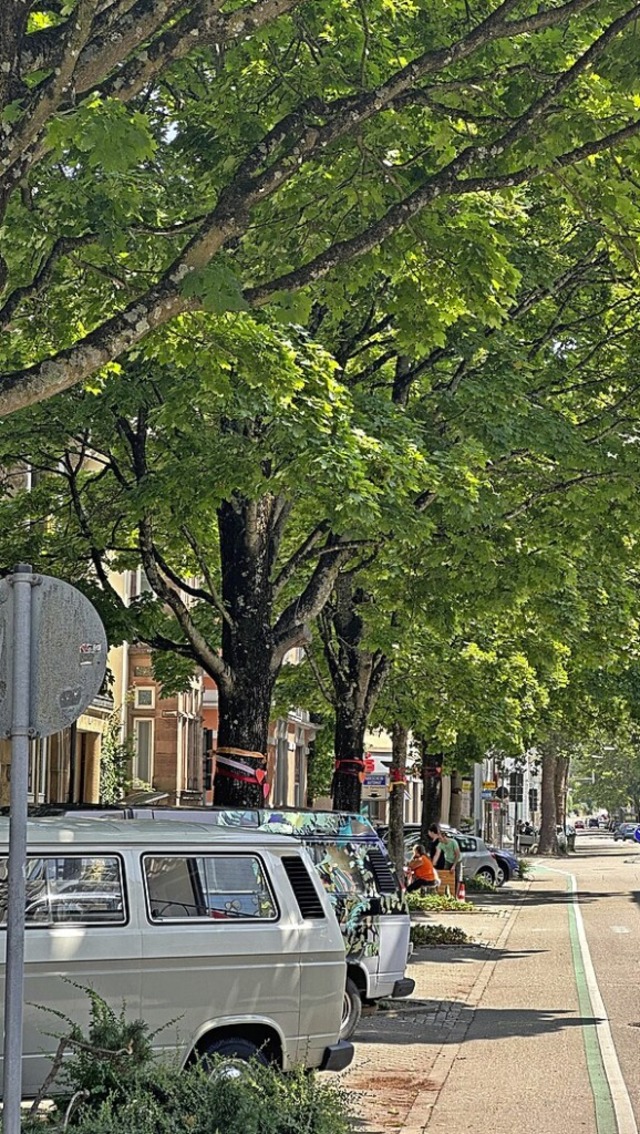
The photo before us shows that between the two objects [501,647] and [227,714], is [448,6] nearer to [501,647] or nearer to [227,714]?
[227,714]

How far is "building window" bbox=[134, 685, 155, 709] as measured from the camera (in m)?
43.0

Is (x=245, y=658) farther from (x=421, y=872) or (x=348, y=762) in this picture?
(x=421, y=872)

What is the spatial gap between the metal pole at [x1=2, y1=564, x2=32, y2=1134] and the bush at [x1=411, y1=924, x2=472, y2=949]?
20635mm

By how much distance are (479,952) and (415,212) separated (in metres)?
17.7

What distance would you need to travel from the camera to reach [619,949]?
26.3 m

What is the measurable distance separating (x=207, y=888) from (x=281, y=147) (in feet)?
15.1

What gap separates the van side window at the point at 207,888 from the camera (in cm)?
1066

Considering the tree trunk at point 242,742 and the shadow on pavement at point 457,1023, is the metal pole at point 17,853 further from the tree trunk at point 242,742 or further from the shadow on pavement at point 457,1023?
the tree trunk at point 242,742

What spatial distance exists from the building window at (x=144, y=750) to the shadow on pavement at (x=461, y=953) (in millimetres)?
17800

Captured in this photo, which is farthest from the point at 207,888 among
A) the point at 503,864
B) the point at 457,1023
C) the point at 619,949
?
the point at 503,864

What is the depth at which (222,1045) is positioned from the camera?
34.5 feet

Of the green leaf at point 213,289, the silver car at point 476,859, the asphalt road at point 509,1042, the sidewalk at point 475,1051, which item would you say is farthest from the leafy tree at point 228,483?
the silver car at point 476,859

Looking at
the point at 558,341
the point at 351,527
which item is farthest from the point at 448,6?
the point at 558,341

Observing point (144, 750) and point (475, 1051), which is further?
point (144, 750)
